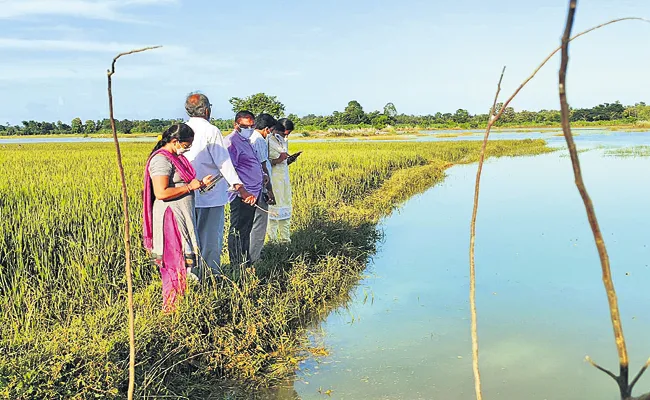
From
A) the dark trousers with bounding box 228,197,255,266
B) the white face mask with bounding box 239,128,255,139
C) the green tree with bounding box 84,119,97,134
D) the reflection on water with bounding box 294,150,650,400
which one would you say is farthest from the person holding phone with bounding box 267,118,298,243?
the green tree with bounding box 84,119,97,134

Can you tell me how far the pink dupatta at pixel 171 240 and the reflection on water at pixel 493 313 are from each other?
34.7 inches

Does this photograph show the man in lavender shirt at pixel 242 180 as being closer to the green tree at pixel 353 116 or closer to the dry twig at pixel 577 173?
the dry twig at pixel 577 173

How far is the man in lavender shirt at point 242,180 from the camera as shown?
4445 millimetres

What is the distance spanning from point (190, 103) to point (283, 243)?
76.4 inches

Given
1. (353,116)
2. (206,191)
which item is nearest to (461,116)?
(353,116)

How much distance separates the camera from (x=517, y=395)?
9.85 feet

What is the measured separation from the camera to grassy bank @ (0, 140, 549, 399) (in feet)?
8.39

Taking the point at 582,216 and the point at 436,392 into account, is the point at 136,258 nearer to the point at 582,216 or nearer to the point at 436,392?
the point at 436,392

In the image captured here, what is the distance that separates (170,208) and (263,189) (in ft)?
5.11

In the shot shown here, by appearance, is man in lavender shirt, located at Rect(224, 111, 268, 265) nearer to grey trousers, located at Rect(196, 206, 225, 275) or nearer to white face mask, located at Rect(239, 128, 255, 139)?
white face mask, located at Rect(239, 128, 255, 139)

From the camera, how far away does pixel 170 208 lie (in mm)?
3256

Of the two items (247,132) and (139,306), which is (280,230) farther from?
(139,306)

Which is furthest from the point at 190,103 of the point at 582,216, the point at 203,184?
the point at 582,216

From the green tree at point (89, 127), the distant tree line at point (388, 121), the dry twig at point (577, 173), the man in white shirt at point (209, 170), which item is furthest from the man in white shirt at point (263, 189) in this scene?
the green tree at point (89, 127)
